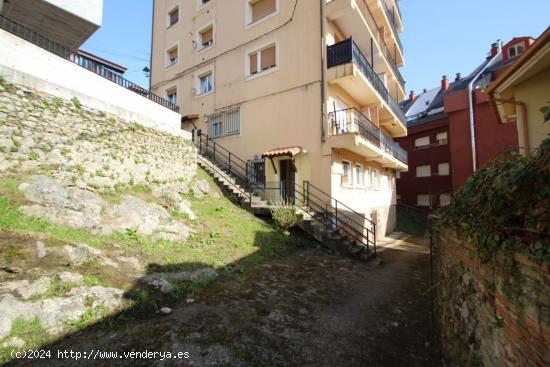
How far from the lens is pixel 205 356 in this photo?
11.9 ft

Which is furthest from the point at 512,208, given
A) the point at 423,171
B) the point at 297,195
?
the point at 423,171

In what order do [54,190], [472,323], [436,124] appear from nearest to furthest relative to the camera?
1. [472,323]
2. [54,190]
3. [436,124]

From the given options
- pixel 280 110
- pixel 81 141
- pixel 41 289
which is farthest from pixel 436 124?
pixel 41 289

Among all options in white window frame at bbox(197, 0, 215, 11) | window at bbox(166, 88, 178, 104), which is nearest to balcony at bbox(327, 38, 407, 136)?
white window frame at bbox(197, 0, 215, 11)

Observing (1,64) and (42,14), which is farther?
(42,14)

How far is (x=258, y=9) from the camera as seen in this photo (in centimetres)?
1459

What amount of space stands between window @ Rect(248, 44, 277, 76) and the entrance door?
4.98m

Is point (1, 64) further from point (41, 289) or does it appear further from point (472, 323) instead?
point (472, 323)

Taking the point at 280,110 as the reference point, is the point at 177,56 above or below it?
above

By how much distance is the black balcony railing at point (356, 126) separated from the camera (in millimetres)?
11866

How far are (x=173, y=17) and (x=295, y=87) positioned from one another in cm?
1315

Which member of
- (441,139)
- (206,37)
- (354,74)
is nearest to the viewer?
(354,74)

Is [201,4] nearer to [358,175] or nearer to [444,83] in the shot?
[358,175]

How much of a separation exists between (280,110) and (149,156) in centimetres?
Answer: 630
